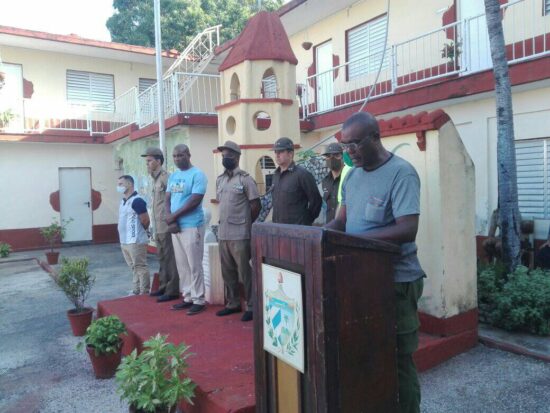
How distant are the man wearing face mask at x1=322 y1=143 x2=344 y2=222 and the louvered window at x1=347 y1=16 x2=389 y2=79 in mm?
6195

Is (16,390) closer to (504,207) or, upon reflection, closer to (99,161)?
(504,207)

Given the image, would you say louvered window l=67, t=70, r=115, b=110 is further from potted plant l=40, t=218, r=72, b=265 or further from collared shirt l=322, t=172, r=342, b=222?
collared shirt l=322, t=172, r=342, b=222

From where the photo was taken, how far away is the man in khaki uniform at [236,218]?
179 inches

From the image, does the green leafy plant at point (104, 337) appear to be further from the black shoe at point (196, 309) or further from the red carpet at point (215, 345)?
the black shoe at point (196, 309)

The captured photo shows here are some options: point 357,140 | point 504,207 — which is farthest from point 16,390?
point 504,207

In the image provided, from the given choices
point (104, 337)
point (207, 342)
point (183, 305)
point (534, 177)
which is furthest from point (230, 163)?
point (534, 177)

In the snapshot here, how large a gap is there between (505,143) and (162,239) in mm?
3909

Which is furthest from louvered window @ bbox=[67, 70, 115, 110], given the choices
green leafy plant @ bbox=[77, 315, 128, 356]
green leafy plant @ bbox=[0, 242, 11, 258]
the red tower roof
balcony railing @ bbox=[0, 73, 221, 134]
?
green leafy plant @ bbox=[77, 315, 128, 356]

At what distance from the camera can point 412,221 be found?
2248 mm

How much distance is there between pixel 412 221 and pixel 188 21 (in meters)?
21.2

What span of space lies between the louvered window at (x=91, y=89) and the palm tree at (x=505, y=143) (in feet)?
41.5

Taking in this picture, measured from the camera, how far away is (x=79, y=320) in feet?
17.3

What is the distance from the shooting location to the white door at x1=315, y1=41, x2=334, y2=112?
40.2ft

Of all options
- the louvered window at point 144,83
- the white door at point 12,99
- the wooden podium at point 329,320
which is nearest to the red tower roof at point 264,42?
the wooden podium at point 329,320
